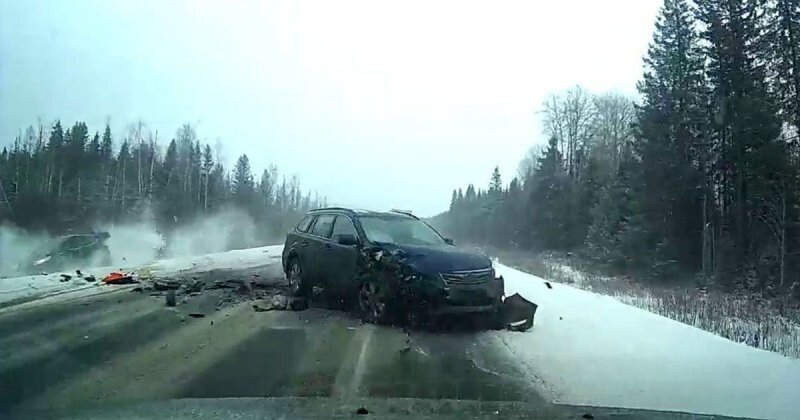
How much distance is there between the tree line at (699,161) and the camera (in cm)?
2700

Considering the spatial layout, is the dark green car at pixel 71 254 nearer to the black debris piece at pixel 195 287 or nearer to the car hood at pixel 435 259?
the black debris piece at pixel 195 287

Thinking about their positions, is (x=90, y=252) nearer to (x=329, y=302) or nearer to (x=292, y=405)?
(x=329, y=302)

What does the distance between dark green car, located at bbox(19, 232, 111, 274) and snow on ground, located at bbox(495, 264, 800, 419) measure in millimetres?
13821

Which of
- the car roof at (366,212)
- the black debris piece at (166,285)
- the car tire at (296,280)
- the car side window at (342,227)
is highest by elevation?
the car roof at (366,212)

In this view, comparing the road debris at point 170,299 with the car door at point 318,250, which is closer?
the road debris at point 170,299

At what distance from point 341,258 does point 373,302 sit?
1218mm

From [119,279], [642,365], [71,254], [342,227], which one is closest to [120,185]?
[71,254]

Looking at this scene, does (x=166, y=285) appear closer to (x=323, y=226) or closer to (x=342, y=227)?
(x=323, y=226)

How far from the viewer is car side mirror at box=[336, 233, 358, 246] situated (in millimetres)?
10633

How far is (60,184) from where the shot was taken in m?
19.2

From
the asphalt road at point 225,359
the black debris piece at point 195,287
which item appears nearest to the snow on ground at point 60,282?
the black debris piece at point 195,287

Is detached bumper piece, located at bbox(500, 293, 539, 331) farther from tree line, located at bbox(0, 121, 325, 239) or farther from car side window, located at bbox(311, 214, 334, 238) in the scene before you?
tree line, located at bbox(0, 121, 325, 239)

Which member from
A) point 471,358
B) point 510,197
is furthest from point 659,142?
point 471,358

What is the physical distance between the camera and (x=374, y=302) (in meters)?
9.96
